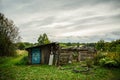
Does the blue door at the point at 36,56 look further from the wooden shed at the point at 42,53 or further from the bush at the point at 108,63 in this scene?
the bush at the point at 108,63

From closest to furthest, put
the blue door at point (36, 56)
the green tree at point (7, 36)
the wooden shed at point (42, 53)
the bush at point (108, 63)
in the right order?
the bush at point (108, 63)
the wooden shed at point (42, 53)
the blue door at point (36, 56)
the green tree at point (7, 36)

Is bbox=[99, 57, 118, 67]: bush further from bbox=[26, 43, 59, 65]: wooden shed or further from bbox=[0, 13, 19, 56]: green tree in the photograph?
bbox=[0, 13, 19, 56]: green tree

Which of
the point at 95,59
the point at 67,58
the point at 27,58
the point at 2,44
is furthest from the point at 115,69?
the point at 2,44

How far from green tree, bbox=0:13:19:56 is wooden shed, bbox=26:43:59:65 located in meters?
12.1

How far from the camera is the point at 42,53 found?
2700cm

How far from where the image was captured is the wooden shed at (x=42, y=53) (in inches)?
1037

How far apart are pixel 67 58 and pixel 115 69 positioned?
847 cm

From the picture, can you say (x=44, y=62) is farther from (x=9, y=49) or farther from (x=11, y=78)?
(x=9, y=49)

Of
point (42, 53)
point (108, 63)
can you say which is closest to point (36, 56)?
point (42, 53)

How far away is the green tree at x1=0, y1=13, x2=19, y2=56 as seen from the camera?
1462 inches

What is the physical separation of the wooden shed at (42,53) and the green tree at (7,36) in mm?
12069

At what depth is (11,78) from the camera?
14.9 meters

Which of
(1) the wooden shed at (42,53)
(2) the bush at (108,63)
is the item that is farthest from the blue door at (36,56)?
(2) the bush at (108,63)

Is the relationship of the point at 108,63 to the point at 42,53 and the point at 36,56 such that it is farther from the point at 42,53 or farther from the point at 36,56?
the point at 36,56
